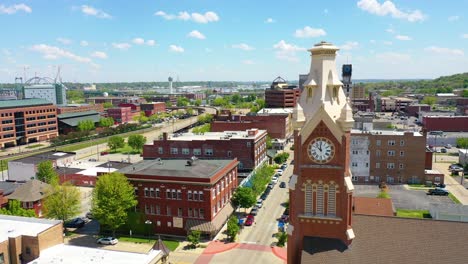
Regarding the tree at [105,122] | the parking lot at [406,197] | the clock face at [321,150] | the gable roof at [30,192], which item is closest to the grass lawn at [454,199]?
the parking lot at [406,197]

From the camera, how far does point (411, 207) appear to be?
6738cm

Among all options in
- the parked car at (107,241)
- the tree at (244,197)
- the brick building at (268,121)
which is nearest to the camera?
the parked car at (107,241)

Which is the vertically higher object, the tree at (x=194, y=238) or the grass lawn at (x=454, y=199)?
the tree at (x=194, y=238)

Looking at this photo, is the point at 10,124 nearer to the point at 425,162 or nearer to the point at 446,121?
the point at 425,162

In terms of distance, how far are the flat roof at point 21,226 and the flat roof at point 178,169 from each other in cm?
1641

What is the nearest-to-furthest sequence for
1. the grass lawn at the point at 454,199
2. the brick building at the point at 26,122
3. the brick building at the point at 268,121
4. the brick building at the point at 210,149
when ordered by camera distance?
the grass lawn at the point at 454,199 < the brick building at the point at 210,149 < the brick building at the point at 268,121 < the brick building at the point at 26,122

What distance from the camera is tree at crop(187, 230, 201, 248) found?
51.5 metres

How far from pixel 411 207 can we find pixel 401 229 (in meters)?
47.2

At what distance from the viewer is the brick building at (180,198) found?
5634cm

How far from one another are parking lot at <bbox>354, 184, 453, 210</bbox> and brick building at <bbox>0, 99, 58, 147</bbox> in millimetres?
127751

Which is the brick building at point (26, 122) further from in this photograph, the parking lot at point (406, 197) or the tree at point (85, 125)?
the parking lot at point (406, 197)

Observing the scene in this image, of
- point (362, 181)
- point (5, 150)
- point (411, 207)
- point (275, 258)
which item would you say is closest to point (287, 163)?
point (362, 181)

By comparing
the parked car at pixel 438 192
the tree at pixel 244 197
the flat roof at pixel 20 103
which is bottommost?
the parked car at pixel 438 192

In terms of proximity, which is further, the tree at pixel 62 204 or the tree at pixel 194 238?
the tree at pixel 62 204
